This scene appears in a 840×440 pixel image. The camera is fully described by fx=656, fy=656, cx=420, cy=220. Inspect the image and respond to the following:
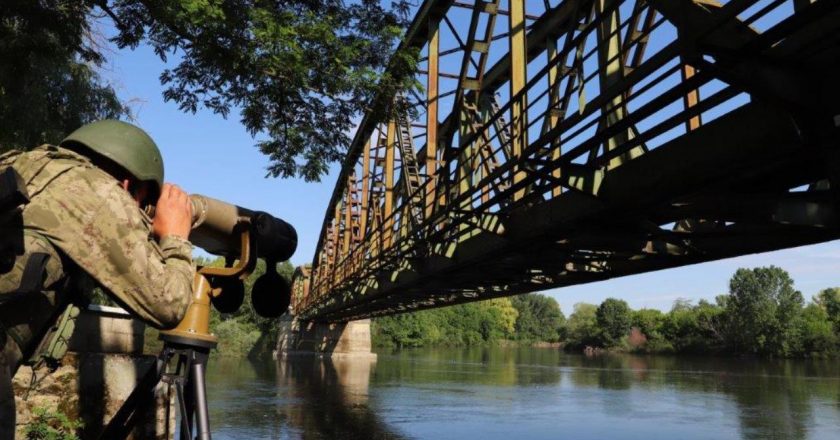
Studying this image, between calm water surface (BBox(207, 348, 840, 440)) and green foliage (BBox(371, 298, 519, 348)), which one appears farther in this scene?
green foliage (BBox(371, 298, 519, 348))

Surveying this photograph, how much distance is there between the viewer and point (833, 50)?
4312 mm

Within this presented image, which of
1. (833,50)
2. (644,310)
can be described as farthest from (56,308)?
(644,310)

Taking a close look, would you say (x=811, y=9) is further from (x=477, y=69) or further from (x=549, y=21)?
(x=477, y=69)

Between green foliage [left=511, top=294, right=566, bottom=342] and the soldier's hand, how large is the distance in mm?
119213

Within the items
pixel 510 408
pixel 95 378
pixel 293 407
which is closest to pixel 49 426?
pixel 95 378

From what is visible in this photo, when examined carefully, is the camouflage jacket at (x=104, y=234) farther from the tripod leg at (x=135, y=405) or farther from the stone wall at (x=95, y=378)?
the stone wall at (x=95, y=378)

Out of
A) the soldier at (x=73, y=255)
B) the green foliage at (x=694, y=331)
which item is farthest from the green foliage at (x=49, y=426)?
the green foliage at (x=694, y=331)

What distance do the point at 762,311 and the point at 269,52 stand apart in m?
79.4

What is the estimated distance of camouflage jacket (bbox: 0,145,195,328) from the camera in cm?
194

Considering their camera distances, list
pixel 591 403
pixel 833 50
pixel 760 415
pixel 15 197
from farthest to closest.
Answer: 1. pixel 591 403
2. pixel 760 415
3. pixel 833 50
4. pixel 15 197

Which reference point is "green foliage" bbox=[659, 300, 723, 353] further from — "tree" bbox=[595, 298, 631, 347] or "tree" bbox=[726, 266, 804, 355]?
"tree" bbox=[595, 298, 631, 347]

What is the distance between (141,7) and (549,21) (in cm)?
651

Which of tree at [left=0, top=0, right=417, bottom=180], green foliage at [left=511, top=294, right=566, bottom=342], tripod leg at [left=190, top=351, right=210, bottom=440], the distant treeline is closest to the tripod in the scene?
tripod leg at [left=190, top=351, right=210, bottom=440]

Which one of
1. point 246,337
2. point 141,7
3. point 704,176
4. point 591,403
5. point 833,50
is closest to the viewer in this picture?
point 833,50
